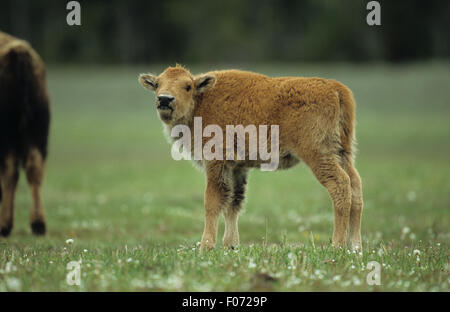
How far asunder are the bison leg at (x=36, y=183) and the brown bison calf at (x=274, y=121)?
3412mm

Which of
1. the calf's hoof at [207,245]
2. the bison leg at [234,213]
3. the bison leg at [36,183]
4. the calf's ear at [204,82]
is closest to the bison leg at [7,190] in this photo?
the bison leg at [36,183]

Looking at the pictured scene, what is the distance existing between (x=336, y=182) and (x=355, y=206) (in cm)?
49

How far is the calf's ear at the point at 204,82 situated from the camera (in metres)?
8.12

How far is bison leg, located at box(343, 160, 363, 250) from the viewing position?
25.1 ft

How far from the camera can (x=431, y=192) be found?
15680mm

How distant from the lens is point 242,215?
14.0m

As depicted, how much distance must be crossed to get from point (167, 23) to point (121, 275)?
61.7 m

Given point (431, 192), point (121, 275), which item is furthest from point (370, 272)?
point (431, 192)

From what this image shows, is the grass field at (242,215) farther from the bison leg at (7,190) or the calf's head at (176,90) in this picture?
the calf's head at (176,90)

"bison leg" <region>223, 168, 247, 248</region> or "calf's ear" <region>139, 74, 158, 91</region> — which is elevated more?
"calf's ear" <region>139, 74, 158, 91</region>

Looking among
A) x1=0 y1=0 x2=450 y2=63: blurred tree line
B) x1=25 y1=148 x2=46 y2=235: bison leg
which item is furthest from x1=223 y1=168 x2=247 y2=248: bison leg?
x1=0 y1=0 x2=450 y2=63: blurred tree line

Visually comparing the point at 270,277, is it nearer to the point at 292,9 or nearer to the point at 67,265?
the point at 67,265

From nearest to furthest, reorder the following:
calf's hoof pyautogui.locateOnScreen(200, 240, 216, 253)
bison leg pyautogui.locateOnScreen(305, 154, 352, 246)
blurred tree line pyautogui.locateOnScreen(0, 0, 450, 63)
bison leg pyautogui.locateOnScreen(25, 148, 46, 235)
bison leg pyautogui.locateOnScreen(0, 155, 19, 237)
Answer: bison leg pyautogui.locateOnScreen(305, 154, 352, 246)
calf's hoof pyautogui.locateOnScreen(200, 240, 216, 253)
bison leg pyautogui.locateOnScreen(0, 155, 19, 237)
bison leg pyautogui.locateOnScreen(25, 148, 46, 235)
blurred tree line pyautogui.locateOnScreen(0, 0, 450, 63)

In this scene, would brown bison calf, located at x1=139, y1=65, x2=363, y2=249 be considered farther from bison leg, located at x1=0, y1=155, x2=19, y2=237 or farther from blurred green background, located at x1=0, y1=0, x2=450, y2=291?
bison leg, located at x1=0, y1=155, x2=19, y2=237
